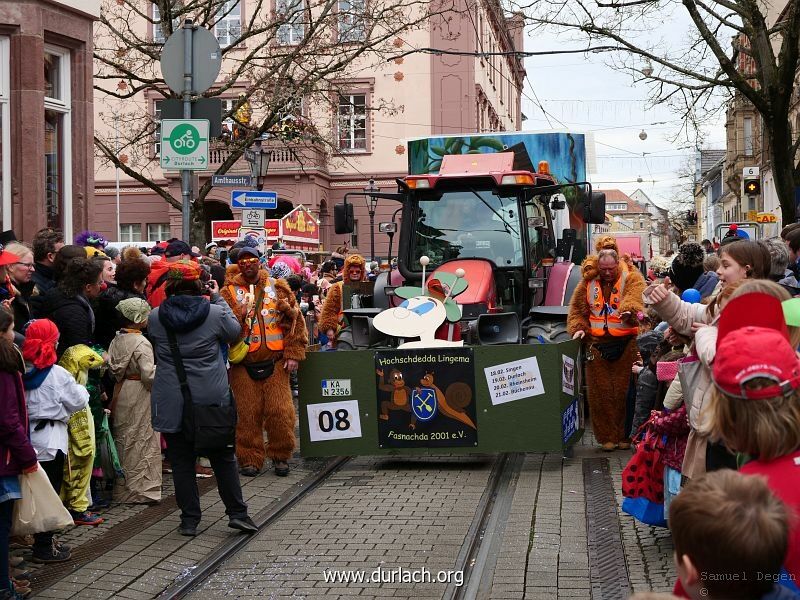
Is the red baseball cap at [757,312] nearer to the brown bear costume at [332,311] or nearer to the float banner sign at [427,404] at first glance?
the float banner sign at [427,404]

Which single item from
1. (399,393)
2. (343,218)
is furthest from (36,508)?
(343,218)

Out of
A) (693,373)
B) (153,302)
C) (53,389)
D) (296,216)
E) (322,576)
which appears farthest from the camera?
(296,216)

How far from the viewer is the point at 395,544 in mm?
7059

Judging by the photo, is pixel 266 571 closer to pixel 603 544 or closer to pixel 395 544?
pixel 395 544

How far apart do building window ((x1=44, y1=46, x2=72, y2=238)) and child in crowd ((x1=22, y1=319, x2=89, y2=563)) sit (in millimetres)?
7001

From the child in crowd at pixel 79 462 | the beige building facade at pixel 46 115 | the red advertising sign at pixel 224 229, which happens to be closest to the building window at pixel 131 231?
the red advertising sign at pixel 224 229

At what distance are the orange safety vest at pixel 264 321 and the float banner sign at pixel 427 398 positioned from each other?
2.93 ft

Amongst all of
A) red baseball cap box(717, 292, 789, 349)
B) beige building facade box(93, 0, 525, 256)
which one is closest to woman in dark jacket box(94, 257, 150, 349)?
red baseball cap box(717, 292, 789, 349)

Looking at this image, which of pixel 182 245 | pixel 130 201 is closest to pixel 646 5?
pixel 182 245

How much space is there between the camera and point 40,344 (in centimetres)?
688

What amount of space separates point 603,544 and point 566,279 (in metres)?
5.25

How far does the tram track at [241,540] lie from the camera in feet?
20.6

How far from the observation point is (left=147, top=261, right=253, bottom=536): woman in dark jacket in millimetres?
7469

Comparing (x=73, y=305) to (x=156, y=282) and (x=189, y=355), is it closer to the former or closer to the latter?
(x=156, y=282)
